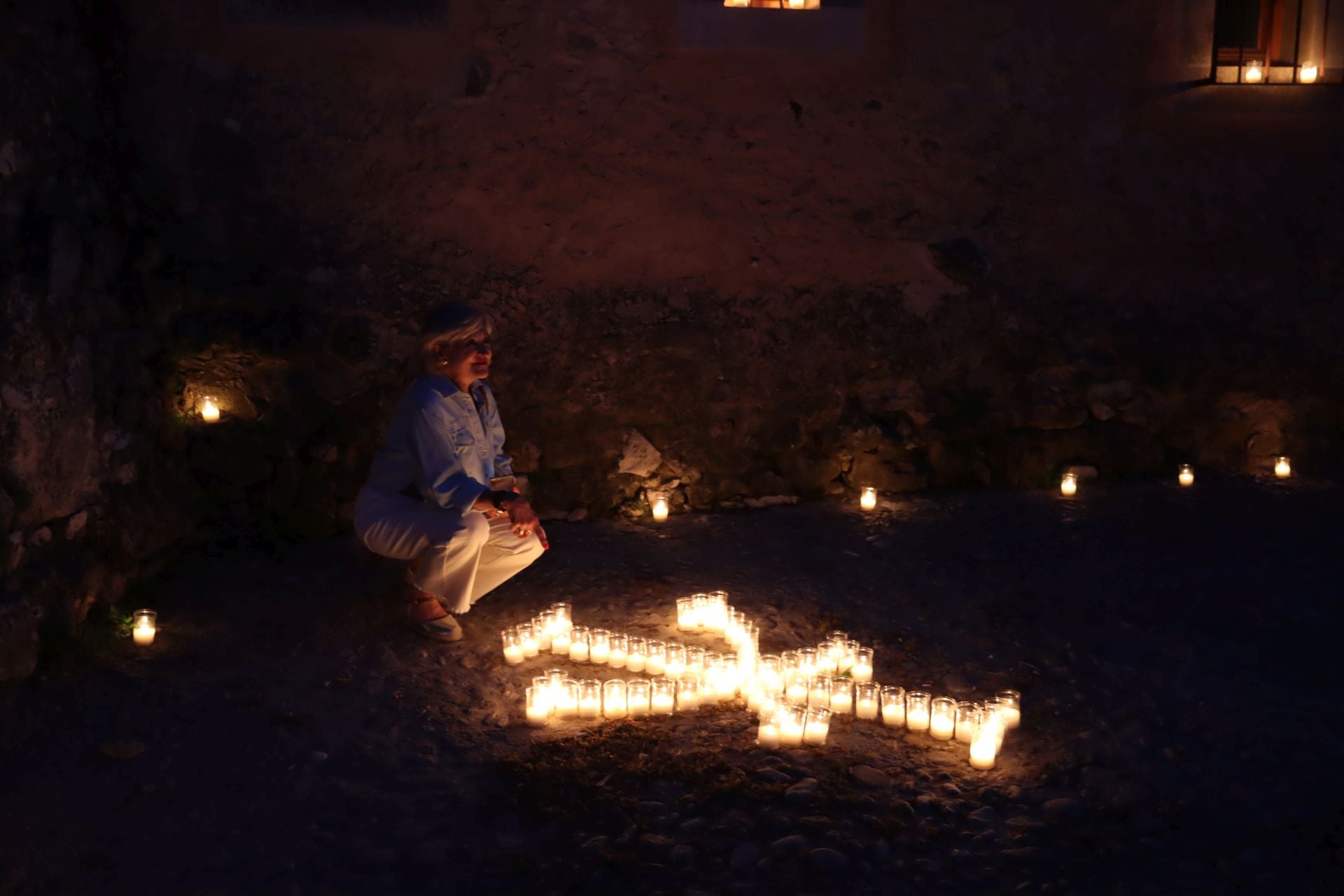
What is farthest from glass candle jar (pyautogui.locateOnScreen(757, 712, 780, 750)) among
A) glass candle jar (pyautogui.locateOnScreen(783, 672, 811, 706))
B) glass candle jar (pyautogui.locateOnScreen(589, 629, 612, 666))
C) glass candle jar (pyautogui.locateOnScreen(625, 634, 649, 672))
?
glass candle jar (pyautogui.locateOnScreen(589, 629, 612, 666))

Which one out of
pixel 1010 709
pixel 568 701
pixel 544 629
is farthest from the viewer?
pixel 544 629

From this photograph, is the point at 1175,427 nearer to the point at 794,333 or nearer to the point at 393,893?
the point at 794,333

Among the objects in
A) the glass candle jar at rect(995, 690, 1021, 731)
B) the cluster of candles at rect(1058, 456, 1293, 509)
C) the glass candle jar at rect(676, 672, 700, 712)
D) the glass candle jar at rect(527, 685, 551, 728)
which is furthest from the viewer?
the cluster of candles at rect(1058, 456, 1293, 509)

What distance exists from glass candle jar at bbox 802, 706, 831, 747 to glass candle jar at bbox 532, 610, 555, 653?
4.41 feet

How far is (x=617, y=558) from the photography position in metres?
6.48

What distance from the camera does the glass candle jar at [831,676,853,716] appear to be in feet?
16.0

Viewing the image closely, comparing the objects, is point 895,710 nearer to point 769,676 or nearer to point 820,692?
point 820,692

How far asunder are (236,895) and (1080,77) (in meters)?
6.20

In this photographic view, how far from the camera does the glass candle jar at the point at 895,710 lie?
15.6 ft

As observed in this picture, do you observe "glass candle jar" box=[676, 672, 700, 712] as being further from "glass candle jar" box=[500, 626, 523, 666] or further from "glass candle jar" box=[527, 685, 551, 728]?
"glass candle jar" box=[500, 626, 523, 666]

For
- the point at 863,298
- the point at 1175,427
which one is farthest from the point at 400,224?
the point at 1175,427

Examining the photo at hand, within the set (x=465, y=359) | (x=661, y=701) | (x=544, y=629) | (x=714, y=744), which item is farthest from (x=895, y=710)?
(x=465, y=359)

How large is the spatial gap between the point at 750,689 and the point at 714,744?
1.33ft

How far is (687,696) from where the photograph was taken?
4.93 metres
